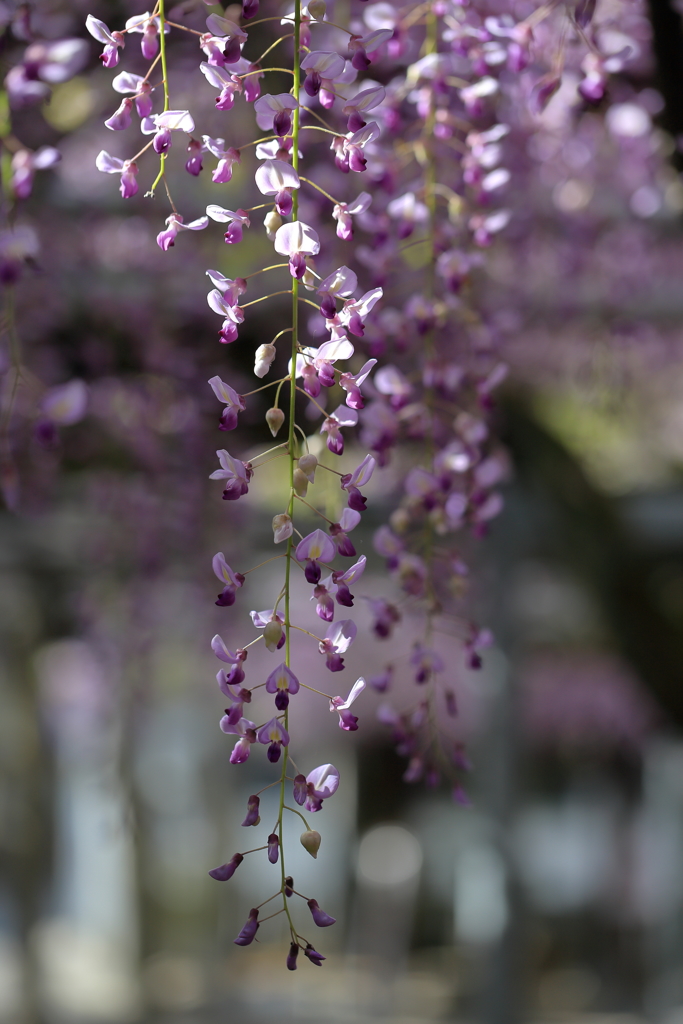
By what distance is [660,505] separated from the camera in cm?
261

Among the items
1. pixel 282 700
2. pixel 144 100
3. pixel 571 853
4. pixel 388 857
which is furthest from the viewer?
pixel 388 857

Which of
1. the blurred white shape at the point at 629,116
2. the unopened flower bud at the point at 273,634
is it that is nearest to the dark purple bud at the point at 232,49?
the unopened flower bud at the point at 273,634

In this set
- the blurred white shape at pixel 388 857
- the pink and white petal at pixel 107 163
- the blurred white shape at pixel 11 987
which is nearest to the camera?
the pink and white petal at pixel 107 163

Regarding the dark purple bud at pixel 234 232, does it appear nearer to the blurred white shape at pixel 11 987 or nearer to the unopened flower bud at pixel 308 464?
the unopened flower bud at pixel 308 464

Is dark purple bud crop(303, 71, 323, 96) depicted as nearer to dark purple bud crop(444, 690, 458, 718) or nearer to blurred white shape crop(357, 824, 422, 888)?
dark purple bud crop(444, 690, 458, 718)

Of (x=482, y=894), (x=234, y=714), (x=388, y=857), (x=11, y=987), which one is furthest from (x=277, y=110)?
(x=388, y=857)

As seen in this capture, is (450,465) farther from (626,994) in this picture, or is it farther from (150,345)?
(626,994)

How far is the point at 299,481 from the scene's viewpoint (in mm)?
502

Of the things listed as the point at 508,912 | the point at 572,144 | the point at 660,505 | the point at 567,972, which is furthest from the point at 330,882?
the point at 572,144

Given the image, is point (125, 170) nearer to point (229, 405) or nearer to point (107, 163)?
point (107, 163)

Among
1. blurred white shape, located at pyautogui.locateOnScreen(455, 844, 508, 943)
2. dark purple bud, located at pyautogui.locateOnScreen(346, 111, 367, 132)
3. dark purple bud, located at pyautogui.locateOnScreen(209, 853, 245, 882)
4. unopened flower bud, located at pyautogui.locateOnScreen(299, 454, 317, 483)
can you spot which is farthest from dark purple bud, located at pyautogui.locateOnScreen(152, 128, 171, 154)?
blurred white shape, located at pyautogui.locateOnScreen(455, 844, 508, 943)

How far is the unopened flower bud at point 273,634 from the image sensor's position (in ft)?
1.62

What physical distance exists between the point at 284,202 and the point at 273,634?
0.24m

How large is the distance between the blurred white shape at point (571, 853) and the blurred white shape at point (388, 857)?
72 cm
